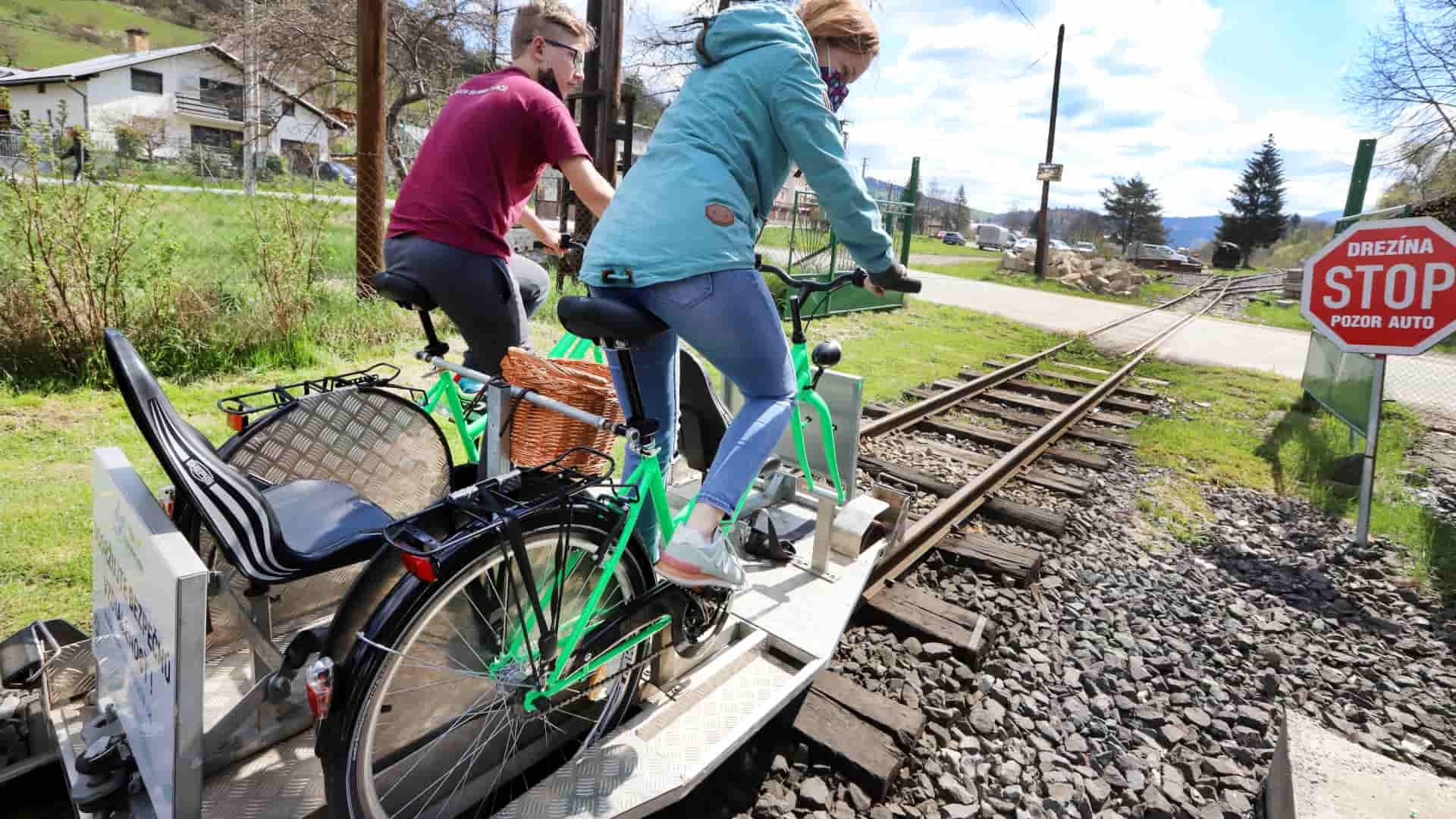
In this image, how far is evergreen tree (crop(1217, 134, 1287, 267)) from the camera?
5784 centimetres

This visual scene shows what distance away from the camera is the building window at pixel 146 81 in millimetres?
47938

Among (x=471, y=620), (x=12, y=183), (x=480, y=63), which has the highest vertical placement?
(x=480, y=63)

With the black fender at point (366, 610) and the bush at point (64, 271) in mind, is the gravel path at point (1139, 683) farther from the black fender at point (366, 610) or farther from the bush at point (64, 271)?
the bush at point (64, 271)

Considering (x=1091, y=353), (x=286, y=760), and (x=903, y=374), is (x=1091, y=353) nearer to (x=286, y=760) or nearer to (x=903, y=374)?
(x=903, y=374)

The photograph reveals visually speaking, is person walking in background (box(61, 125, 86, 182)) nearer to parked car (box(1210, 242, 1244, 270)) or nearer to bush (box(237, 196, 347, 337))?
bush (box(237, 196, 347, 337))

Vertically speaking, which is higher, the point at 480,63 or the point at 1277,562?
the point at 480,63

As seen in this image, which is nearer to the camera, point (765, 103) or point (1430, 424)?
point (765, 103)

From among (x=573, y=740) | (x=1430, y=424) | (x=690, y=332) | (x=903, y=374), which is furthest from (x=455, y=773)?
(x=1430, y=424)

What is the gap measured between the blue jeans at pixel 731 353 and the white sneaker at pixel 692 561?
0.11m

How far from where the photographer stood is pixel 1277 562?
4641 mm

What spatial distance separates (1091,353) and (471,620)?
11929 millimetres

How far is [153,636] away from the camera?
5.45 ft

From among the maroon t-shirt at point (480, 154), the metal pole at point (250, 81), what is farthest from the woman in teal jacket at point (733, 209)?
the metal pole at point (250, 81)

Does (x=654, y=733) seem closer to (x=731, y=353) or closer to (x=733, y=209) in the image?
(x=731, y=353)
